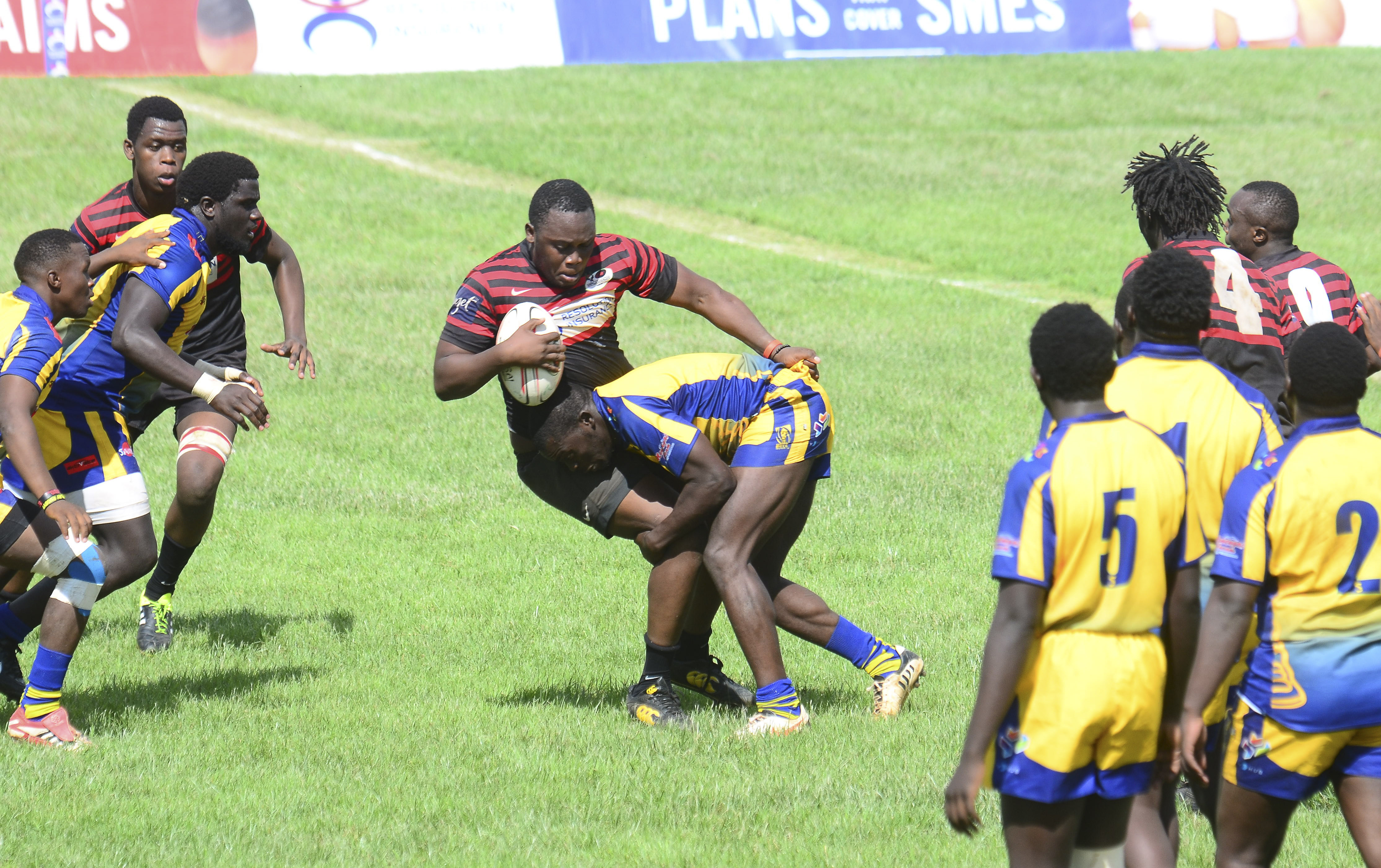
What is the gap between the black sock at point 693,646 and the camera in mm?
6898

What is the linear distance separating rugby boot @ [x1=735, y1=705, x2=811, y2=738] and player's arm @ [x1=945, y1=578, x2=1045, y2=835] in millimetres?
2572

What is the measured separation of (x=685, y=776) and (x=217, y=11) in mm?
23123

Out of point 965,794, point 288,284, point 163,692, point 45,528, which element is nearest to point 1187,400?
point 965,794

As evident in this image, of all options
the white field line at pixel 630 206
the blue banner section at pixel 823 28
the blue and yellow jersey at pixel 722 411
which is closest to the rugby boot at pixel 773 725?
the blue and yellow jersey at pixel 722 411

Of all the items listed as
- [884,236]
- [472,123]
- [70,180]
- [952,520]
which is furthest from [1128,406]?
[472,123]

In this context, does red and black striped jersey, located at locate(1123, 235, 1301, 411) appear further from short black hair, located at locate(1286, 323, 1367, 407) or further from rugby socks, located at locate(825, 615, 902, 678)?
rugby socks, located at locate(825, 615, 902, 678)

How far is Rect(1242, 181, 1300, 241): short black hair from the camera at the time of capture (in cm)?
620

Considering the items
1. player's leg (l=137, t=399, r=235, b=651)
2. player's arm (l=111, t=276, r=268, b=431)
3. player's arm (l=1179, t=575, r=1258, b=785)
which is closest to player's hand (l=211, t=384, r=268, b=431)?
player's arm (l=111, t=276, r=268, b=431)

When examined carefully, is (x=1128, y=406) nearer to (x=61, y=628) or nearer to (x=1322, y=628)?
(x=1322, y=628)

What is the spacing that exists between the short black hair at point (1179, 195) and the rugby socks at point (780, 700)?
2516 mm

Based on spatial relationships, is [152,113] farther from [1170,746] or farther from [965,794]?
[1170,746]

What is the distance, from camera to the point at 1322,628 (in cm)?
387

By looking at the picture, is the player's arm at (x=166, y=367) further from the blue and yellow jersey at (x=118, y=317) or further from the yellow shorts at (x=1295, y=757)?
the yellow shorts at (x=1295, y=757)

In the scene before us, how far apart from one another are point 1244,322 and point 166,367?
4.70 m
